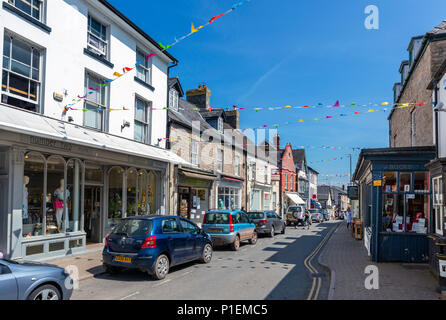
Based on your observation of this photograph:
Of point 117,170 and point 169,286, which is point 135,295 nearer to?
point 169,286

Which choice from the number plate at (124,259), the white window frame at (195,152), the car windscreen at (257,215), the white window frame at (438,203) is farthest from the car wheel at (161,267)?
the white window frame at (195,152)

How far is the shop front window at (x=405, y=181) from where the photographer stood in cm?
1078

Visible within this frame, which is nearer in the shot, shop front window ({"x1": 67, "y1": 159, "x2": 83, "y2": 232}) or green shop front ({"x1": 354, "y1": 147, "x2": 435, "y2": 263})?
green shop front ({"x1": 354, "y1": 147, "x2": 435, "y2": 263})

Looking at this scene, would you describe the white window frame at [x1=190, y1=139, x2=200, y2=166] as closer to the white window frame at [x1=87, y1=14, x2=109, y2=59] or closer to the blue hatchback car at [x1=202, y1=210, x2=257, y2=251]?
the blue hatchback car at [x1=202, y1=210, x2=257, y2=251]

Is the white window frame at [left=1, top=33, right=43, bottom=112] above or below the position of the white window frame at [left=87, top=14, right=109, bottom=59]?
below

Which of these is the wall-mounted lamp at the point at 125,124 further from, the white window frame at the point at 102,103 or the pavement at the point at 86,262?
the pavement at the point at 86,262

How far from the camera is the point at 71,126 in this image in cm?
1122

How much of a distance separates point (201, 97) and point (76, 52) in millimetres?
16510

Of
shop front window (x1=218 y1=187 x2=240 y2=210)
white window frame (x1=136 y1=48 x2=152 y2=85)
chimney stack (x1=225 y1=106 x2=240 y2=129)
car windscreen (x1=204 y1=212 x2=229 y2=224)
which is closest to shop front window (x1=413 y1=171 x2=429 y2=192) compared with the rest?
car windscreen (x1=204 y1=212 x2=229 y2=224)

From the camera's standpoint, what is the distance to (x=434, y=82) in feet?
34.8

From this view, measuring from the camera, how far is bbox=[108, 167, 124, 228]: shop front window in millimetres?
13914

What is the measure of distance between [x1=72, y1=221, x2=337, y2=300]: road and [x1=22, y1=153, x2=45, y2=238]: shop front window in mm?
3048

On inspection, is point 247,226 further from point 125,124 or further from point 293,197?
point 293,197

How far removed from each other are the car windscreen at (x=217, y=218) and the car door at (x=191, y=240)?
133 inches
